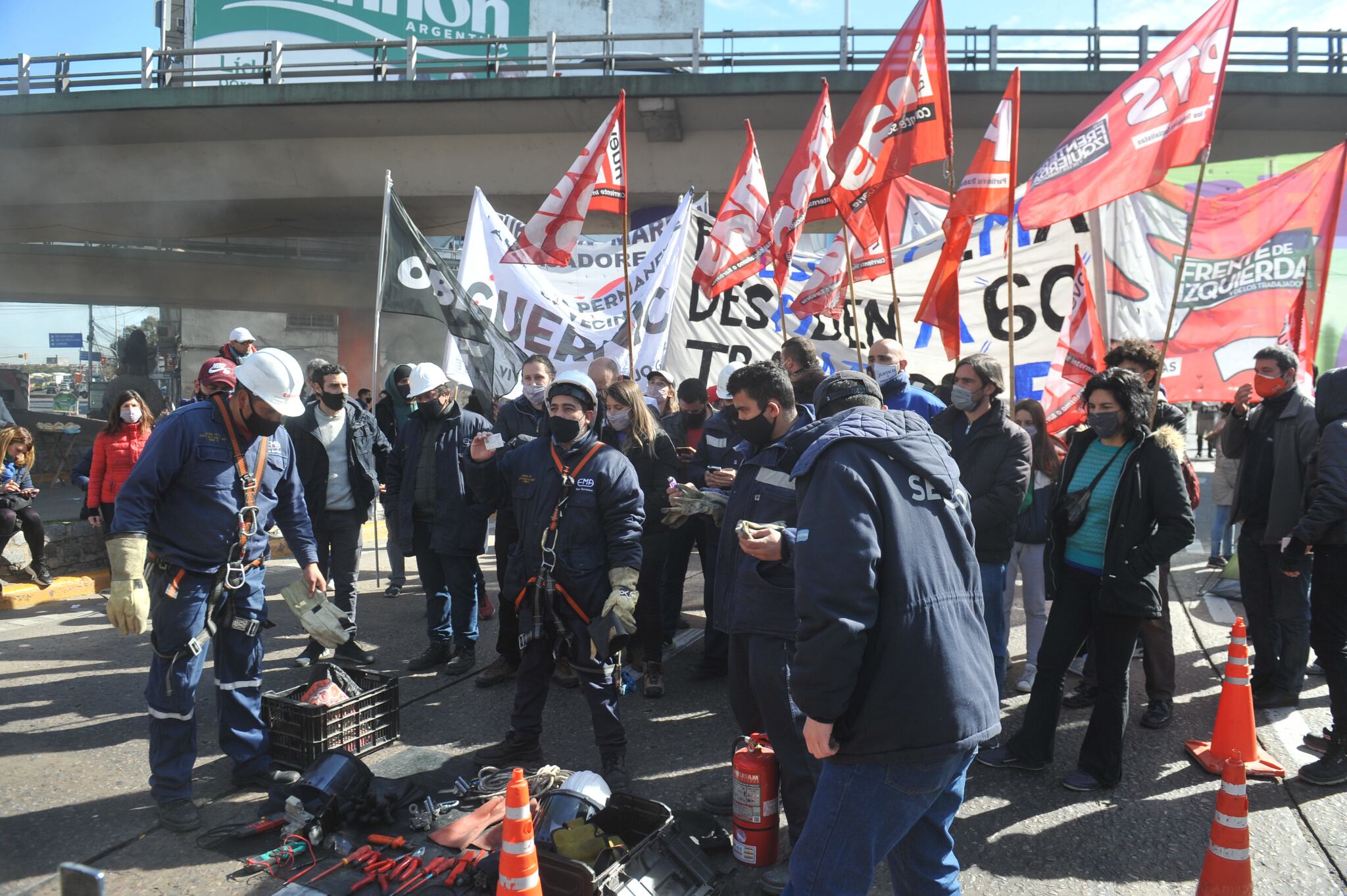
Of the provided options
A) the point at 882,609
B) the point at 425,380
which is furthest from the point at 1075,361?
the point at 882,609

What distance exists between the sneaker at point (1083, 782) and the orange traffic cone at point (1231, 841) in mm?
989

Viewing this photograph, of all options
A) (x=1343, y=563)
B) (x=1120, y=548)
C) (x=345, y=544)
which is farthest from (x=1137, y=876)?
(x=345, y=544)

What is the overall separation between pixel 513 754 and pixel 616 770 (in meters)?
0.55

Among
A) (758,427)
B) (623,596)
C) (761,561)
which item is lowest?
(623,596)

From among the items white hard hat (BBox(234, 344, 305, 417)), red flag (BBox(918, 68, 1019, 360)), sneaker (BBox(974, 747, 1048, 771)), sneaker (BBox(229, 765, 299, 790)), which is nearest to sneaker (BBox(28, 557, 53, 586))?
sneaker (BBox(229, 765, 299, 790))

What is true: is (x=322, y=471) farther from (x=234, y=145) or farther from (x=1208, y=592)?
(x=234, y=145)

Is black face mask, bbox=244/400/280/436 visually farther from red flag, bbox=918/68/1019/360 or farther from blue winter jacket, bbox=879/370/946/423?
red flag, bbox=918/68/1019/360

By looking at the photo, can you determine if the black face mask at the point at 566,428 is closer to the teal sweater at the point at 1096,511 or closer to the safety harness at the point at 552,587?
the safety harness at the point at 552,587

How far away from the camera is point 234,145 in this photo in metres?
17.5

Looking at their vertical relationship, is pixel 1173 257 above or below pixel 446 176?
below

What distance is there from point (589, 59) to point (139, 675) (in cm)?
1239

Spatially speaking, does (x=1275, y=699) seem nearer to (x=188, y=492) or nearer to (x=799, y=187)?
(x=799, y=187)

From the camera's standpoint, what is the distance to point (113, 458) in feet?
25.0

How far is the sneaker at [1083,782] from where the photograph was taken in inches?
164
